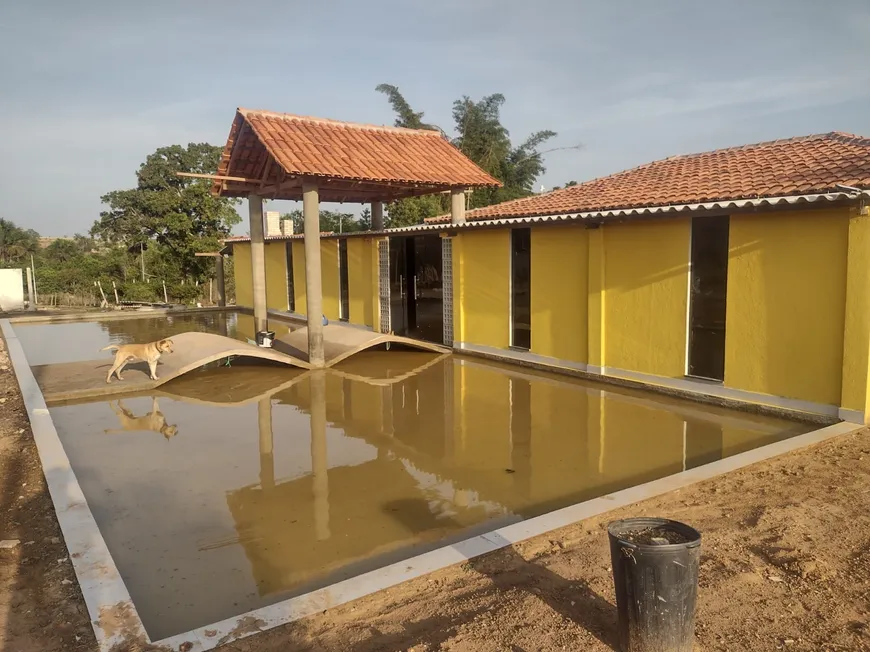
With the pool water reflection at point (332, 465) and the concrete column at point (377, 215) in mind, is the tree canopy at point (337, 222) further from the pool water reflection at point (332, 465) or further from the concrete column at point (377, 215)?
the pool water reflection at point (332, 465)

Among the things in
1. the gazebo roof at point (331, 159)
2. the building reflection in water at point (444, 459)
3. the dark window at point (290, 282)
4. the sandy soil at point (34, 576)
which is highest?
the gazebo roof at point (331, 159)

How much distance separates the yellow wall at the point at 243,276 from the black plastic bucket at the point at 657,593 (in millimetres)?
23198

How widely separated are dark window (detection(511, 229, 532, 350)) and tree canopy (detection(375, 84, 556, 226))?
2008 centimetres

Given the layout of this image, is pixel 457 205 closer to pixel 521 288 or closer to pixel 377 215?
pixel 521 288

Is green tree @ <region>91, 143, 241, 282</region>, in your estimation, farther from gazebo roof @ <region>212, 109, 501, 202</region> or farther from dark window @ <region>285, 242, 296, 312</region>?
gazebo roof @ <region>212, 109, 501, 202</region>

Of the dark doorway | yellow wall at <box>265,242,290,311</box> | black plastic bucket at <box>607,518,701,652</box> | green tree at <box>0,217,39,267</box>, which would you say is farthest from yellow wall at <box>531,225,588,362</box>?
green tree at <box>0,217,39,267</box>

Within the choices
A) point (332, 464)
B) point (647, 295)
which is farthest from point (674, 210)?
point (332, 464)

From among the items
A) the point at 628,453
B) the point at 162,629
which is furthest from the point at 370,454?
the point at 162,629

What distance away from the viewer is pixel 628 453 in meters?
6.77

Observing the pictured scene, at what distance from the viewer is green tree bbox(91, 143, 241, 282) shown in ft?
104

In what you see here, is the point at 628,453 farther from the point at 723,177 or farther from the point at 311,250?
the point at 311,250

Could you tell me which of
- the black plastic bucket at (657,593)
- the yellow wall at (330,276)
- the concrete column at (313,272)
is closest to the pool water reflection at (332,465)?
the concrete column at (313,272)

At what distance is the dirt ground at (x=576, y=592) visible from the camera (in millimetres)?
3275

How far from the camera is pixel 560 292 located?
1118 cm
